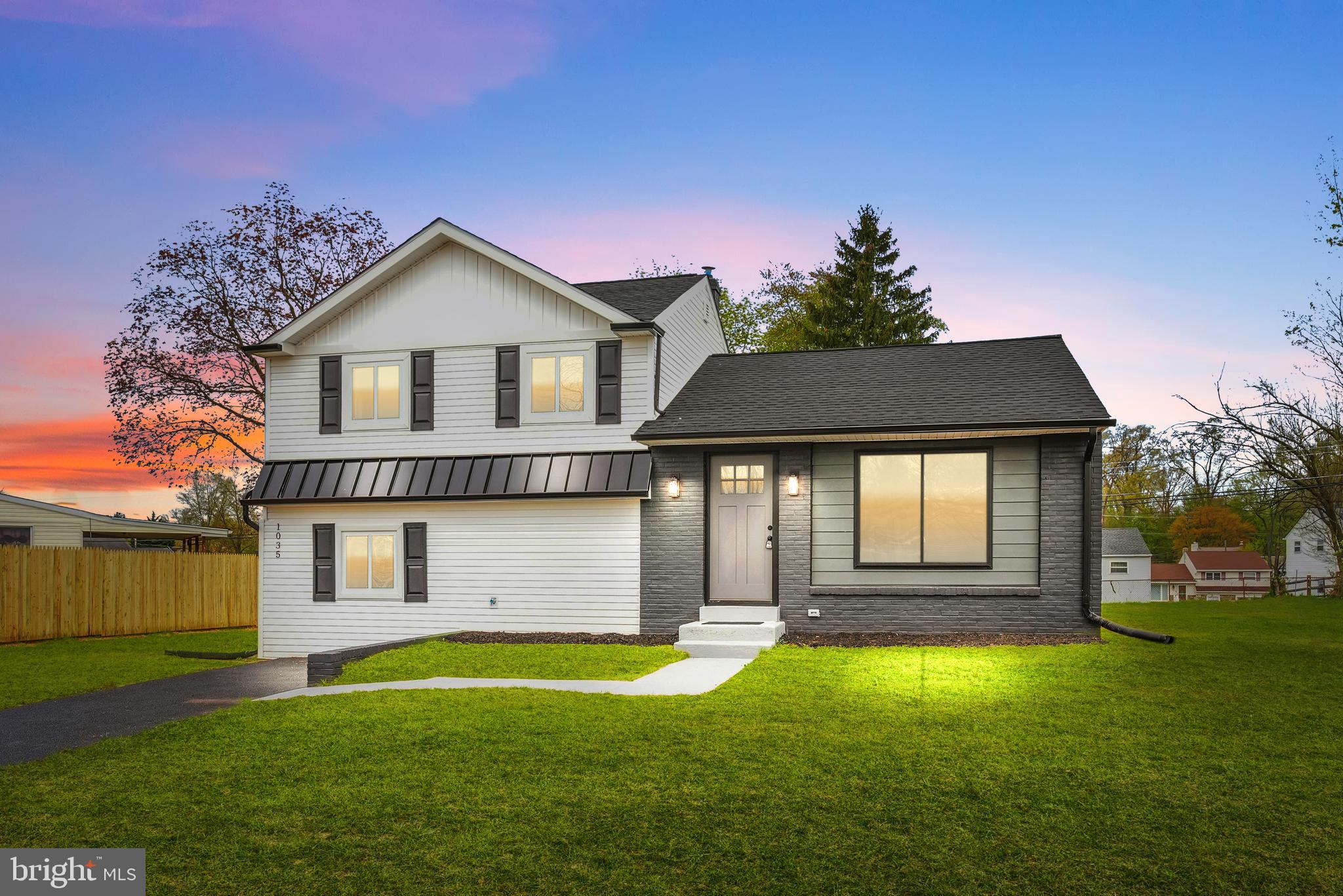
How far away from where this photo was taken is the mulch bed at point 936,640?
1230 centimetres

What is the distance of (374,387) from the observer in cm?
1603

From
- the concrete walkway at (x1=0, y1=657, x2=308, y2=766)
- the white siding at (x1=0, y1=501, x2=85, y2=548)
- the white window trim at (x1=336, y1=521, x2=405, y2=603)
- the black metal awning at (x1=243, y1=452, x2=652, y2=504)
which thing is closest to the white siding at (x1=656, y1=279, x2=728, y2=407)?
the black metal awning at (x1=243, y1=452, x2=652, y2=504)

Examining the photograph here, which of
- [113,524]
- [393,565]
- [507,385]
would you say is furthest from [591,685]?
[113,524]

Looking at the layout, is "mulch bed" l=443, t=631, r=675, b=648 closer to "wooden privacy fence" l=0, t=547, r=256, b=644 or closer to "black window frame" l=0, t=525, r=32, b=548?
"wooden privacy fence" l=0, t=547, r=256, b=644

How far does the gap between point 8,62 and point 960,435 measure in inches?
632

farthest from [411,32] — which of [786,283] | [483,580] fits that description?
[786,283]

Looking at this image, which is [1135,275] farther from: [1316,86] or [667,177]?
[667,177]

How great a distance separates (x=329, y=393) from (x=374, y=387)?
885 mm

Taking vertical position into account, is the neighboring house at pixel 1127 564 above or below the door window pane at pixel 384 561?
below

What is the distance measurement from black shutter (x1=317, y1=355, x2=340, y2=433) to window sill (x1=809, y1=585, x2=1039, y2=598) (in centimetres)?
880

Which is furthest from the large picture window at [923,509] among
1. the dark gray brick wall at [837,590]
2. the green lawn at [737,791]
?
the green lawn at [737,791]

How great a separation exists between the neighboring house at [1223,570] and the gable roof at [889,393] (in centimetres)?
4567

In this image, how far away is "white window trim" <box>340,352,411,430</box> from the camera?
1581 centimetres

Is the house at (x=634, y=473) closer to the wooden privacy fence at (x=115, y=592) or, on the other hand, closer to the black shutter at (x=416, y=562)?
the black shutter at (x=416, y=562)
